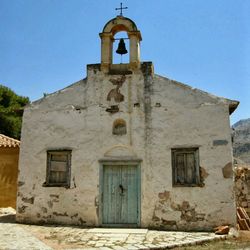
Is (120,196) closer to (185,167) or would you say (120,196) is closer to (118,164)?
(118,164)

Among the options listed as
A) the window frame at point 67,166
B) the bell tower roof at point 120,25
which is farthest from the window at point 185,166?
the bell tower roof at point 120,25

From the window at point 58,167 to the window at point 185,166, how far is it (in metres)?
3.62

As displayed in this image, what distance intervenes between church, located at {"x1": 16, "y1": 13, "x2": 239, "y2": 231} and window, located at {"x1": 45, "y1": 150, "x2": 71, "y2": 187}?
0.03 metres

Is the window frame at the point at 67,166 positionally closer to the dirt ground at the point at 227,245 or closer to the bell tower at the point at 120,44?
the bell tower at the point at 120,44

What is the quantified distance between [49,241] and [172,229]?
12.9 ft

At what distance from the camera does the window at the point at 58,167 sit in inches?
449

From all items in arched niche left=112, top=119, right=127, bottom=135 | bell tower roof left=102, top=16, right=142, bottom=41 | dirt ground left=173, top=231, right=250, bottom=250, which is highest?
bell tower roof left=102, top=16, right=142, bottom=41

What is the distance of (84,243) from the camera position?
313 inches

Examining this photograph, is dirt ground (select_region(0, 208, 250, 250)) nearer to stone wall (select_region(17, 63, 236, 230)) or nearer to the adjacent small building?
stone wall (select_region(17, 63, 236, 230))

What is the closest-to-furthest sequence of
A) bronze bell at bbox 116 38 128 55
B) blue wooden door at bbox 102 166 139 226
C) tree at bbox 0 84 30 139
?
1. blue wooden door at bbox 102 166 139 226
2. bronze bell at bbox 116 38 128 55
3. tree at bbox 0 84 30 139

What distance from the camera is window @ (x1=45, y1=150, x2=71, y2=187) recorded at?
11406 millimetres

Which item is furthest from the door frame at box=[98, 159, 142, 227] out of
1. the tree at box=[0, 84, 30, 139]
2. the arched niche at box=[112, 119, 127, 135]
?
the tree at box=[0, 84, 30, 139]

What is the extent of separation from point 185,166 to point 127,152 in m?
1.95

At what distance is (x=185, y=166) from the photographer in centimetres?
1070
